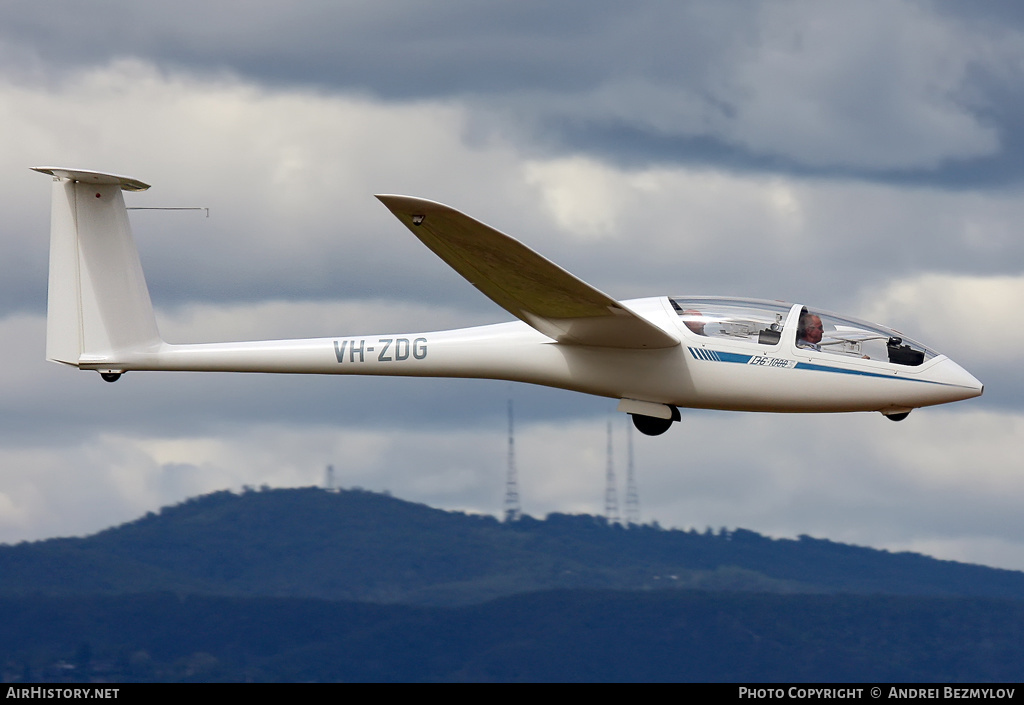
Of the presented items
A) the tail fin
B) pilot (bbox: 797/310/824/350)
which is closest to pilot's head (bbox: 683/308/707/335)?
pilot (bbox: 797/310/824/350)

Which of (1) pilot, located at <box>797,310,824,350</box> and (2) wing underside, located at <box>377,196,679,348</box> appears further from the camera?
(1) pilot, located at <box>797,310,824,350</box>

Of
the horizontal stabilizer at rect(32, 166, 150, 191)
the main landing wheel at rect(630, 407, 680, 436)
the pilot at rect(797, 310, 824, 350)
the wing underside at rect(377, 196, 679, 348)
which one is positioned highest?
the horizontal stabilizer at rect(32, 166, 150, 191)

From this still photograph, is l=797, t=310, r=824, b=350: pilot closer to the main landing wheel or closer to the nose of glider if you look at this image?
the nose of glider

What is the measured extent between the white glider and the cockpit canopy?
0.02 meters

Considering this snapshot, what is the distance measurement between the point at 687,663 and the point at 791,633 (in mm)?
13664

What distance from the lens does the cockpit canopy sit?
1942 cm

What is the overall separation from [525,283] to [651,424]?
3.85 meters

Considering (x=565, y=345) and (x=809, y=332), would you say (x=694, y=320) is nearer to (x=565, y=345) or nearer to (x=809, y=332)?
(x=809, y=332)

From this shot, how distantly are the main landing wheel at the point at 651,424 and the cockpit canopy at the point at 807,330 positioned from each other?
1698 mm

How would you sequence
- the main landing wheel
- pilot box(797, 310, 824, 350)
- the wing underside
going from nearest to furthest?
the wing underside
pilot box(797, 310, 824, 350)
the main landing wheel

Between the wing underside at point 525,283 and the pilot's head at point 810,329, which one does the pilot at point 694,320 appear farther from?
the pilot's head at point 810,329

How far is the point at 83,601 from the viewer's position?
109500mm

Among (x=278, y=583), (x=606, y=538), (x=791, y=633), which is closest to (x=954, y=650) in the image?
(x=791, y=633)
